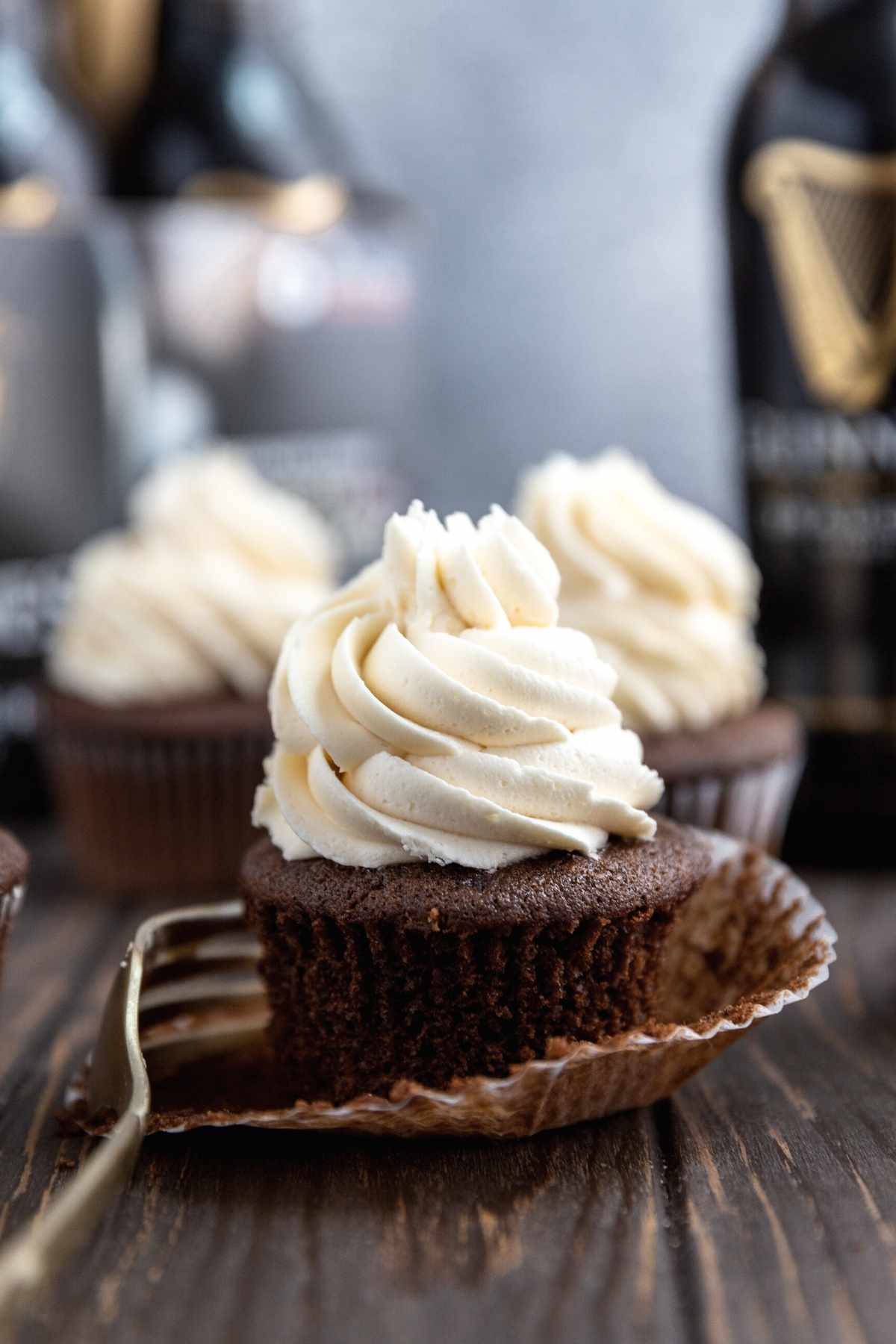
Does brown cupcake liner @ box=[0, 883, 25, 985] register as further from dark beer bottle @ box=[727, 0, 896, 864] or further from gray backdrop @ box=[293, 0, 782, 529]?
gray backdrop @ box=[293, 0, 782, 529]

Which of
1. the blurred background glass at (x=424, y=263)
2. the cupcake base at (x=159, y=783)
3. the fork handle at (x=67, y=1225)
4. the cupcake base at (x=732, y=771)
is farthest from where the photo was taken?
the blurred background glass at (x=424, y=263)

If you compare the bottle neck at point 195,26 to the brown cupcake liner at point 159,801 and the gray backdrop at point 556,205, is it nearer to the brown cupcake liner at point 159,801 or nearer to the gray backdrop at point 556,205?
the gray backdrop at point 556,205

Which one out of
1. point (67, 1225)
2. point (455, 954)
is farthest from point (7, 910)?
point (67, 1225)

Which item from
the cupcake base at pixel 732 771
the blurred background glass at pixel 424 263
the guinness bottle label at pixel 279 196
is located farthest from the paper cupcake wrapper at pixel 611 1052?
the guinness bottle label at pixel 279 196

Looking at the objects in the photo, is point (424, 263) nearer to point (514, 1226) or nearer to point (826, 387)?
point (826, 387)

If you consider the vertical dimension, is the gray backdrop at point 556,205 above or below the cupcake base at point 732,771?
above

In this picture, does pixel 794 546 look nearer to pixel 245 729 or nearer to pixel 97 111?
pixel 245 729
